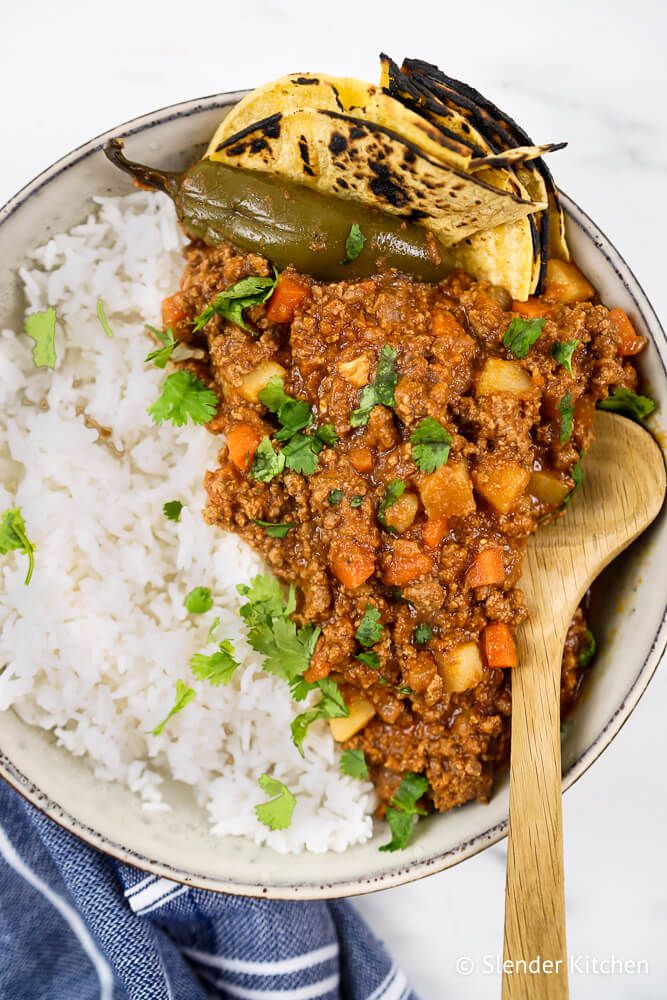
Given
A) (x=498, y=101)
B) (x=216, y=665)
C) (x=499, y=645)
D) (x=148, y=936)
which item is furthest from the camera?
(x=498, y=101)

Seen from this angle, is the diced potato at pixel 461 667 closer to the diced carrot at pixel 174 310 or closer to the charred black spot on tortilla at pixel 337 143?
the diced carrot at pixel 174 310

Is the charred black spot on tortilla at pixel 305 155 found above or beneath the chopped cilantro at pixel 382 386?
above

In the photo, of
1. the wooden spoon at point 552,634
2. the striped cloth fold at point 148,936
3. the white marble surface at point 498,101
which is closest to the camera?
the wooden spoon at point 552,634

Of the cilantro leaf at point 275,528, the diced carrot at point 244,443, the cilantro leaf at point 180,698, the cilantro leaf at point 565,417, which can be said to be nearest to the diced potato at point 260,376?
the diced carrot at point 244,443

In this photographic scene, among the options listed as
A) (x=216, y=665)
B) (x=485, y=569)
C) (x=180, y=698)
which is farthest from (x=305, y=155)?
(x=180, y=698)

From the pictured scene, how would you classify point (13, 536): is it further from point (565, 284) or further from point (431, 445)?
point (565, 284)

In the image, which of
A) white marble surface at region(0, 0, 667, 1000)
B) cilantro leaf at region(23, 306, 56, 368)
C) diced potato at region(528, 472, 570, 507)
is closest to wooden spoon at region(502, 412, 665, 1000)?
diced potato at region(528, 472, 570, 507)
